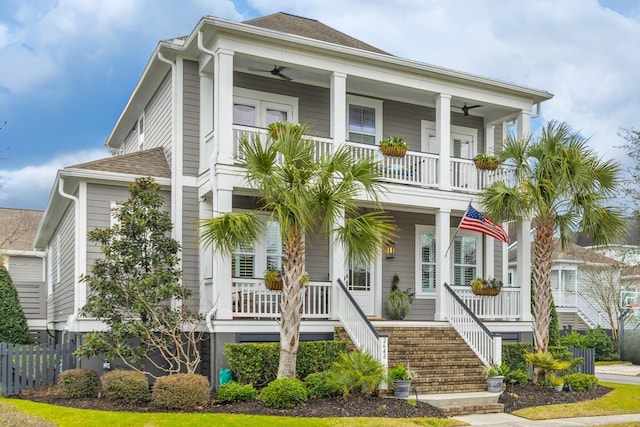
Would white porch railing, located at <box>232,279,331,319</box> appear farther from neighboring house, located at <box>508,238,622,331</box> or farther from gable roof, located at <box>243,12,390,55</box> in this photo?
neighboring house, located at <box>508,238,622,331</box>

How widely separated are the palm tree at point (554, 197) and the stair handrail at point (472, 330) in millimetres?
1921

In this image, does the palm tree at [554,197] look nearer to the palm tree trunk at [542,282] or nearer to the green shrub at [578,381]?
the palm tree trunk at [542,282]

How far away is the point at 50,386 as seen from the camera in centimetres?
1413

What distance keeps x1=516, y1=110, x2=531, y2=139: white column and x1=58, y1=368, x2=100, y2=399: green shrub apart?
39.1ft

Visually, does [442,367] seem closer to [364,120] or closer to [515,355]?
[515,355]

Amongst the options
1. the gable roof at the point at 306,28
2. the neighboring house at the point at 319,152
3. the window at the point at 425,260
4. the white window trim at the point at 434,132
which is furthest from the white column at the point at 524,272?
the gable roof at the point at 306,28

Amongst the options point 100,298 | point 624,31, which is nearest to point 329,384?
point 100,298

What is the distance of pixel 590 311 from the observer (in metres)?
33.5

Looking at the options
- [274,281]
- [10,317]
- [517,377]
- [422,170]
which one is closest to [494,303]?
[517,377]

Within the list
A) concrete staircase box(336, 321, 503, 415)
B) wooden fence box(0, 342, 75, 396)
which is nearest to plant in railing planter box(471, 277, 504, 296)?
concrete staircase box(336, 321, 503, 415)

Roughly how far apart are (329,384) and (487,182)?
753 centimetres

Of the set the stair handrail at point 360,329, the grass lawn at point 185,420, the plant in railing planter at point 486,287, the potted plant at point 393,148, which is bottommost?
the grass lawn at point 185,420

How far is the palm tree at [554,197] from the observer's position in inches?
599

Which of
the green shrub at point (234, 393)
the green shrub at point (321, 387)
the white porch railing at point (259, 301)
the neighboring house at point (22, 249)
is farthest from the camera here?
the neighboring house at point (22, 249)
